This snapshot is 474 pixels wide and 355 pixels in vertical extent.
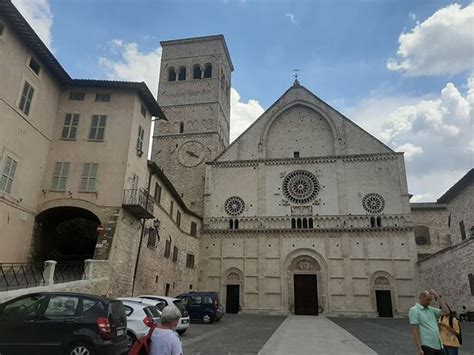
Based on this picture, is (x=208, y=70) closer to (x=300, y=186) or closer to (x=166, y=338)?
(x=300, y=186)

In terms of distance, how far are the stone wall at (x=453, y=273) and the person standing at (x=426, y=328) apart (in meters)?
17.6

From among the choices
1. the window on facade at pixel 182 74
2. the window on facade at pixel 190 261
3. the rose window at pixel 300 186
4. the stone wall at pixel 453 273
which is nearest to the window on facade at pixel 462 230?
the stone wall at pixel 453 273

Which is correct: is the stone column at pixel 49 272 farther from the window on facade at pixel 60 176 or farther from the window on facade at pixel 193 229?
the window on facade at pixel 193 229

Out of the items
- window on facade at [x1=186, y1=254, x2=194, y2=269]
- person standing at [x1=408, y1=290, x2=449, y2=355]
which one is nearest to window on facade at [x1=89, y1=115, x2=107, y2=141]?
window on facade at [x1=186, y1=254, x2=194, y2=269]

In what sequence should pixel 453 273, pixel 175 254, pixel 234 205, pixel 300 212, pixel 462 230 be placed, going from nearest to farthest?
pixel 453 273
pixel 462 230
pixel 175 254
pixel 300 212
pixel 234 205

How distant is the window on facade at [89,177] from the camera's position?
17.7 m

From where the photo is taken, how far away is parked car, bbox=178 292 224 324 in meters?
19.1

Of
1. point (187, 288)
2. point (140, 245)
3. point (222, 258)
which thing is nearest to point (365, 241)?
point (222, 258)

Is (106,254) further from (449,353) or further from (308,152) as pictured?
(308,152)

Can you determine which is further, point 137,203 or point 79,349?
point 137,203

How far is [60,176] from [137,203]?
4199 millimetres

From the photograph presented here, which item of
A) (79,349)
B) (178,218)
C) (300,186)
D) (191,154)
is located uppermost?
(191,154)

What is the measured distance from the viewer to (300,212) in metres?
31.4

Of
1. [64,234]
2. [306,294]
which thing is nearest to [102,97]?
[64,234]
